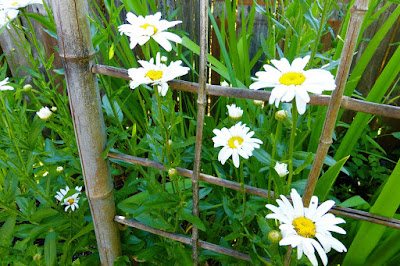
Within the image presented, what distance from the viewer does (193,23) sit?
1635mm

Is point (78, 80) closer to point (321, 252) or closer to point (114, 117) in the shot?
point (114, 117)

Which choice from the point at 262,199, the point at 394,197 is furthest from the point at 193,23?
the point at 394,197

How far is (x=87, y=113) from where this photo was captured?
900 mm

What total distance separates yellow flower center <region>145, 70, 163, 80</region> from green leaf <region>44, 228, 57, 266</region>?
67 cm

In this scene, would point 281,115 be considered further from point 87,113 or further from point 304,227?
point 87,113

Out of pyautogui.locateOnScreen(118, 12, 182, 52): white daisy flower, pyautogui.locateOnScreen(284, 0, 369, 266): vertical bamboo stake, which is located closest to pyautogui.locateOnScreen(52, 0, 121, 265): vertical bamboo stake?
pyautogui.locateOnScreen(118, 12, 182, 52): white daisy flower

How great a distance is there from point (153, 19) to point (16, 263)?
81cm

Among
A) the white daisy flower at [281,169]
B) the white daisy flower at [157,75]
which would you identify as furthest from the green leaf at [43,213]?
the white daisy flower at [281,169]

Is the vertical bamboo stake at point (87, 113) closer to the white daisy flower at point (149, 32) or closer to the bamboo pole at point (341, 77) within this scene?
the white daisy flower at point (149, 32)

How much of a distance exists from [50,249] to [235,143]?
0.71 metres

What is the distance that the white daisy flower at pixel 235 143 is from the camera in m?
0.75

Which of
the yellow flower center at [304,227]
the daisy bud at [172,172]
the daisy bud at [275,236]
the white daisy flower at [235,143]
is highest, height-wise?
the white daisy flower at [235,143]

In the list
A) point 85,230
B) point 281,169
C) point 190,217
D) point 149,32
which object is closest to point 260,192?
point 281,169

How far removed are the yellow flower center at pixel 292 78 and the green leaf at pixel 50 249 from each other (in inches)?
34.6
